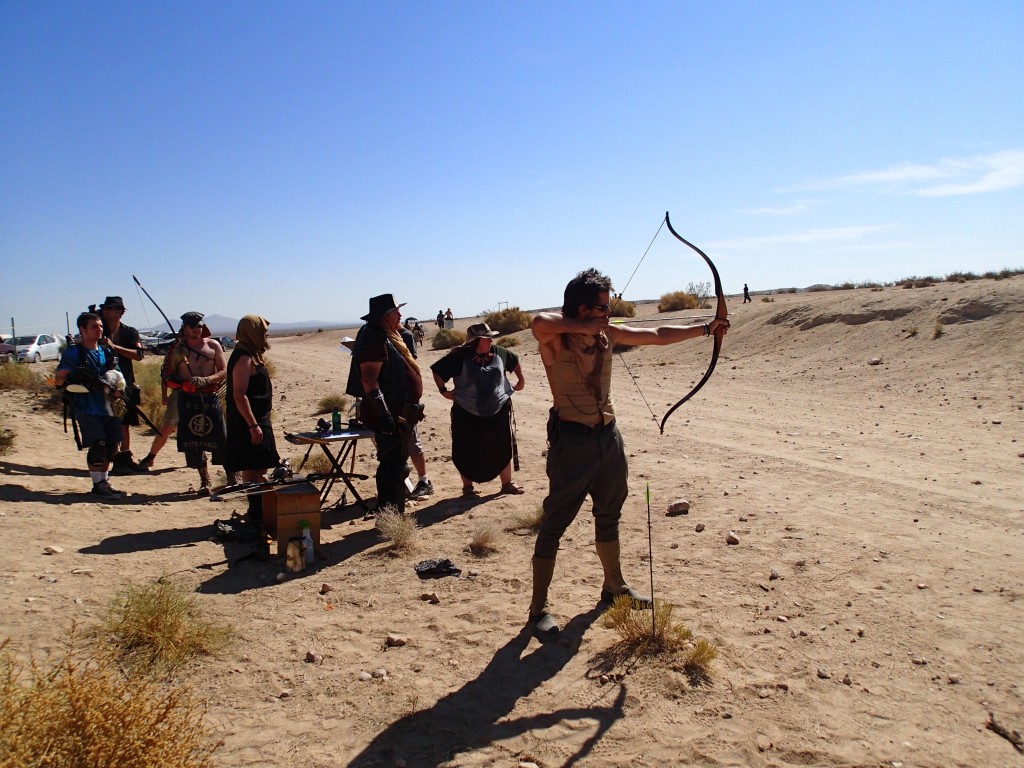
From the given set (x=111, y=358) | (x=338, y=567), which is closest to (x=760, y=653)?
(x=338, y=567)

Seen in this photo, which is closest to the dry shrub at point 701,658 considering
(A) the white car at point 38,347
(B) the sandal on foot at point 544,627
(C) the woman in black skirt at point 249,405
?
(B) the sandal on foot at point 544,627

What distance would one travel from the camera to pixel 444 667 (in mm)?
4148

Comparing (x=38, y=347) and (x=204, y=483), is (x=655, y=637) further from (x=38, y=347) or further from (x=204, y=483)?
(x=38, y=347)

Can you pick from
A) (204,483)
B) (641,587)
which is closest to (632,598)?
(641,587)

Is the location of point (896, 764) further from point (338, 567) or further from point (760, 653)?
point (338, 567)

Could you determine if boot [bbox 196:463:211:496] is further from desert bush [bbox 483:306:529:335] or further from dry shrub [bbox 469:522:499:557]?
desert bush [bbox 483:306:529:335]

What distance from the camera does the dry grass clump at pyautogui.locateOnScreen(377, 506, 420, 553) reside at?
6059 millimetres

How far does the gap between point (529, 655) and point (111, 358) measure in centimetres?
597

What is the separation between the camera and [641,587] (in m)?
5.04

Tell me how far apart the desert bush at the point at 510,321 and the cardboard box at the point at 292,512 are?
28.6 meters

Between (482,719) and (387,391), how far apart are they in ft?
11.4

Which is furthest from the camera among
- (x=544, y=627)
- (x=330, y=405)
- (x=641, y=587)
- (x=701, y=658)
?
(x=330, y=405)

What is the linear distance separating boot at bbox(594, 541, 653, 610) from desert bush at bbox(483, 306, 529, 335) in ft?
98.0

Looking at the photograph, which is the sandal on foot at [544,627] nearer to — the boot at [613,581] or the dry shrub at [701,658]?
the boot at [613,581]
